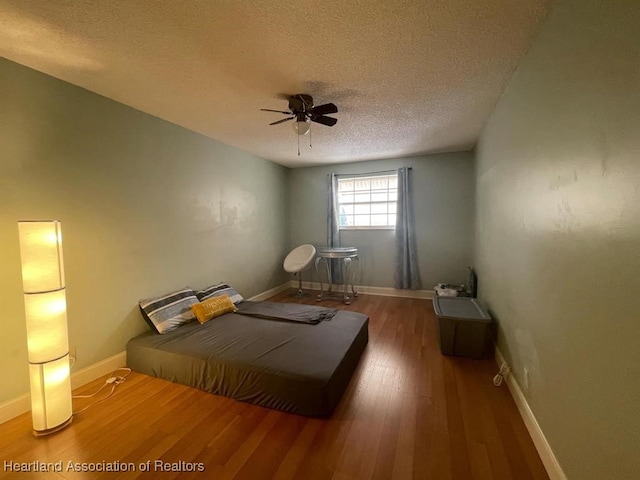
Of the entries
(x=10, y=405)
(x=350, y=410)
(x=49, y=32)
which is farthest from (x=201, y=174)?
(x=350, y=410)

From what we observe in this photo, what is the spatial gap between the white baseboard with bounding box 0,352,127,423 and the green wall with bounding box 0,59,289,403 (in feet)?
0.18

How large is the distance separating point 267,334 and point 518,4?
2859 millimetres

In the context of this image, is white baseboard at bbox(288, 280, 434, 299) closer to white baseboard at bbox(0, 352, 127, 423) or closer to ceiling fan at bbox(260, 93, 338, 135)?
ceiling fan at bbox(260, 93, 338, 135)

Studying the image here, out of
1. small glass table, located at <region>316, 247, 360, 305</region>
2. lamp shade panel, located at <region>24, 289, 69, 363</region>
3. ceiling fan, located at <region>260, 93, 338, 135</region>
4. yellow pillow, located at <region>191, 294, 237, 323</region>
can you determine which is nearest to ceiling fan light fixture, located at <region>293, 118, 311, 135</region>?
ceiling fan, located at <region>260, 93, 338, 135</region>

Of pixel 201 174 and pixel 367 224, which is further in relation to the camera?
pixel 367 224

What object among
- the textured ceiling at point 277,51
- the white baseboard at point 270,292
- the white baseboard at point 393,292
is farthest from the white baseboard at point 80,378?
the white baseboard at point 393,292

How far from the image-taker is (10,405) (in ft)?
5.71

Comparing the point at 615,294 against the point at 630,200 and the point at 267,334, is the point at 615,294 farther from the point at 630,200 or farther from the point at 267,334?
the point at 267,334

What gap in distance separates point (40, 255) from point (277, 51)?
6.53 feet

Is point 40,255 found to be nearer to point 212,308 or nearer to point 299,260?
point 212,308

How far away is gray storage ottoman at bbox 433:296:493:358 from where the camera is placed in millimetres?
2410

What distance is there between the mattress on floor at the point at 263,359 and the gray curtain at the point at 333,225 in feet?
7.11

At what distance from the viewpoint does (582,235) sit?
3.60 ft

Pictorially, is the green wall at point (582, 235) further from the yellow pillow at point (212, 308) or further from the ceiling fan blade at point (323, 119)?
the yellow pillow at point (212, 308)
